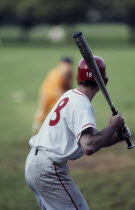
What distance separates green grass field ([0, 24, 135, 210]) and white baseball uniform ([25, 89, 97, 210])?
3026 mm

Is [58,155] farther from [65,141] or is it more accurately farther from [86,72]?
[86,72]

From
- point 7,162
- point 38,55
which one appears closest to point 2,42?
point 38,55

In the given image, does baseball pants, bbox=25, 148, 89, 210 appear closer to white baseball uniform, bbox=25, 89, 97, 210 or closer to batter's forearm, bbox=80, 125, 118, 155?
white baseball uniform, bbox=25, 89, 97, 210

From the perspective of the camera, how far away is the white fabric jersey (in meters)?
6.73

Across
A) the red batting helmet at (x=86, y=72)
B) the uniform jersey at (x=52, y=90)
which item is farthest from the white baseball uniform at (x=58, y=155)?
the uniform jersey at (x=52, y=90)

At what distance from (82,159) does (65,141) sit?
7.91m

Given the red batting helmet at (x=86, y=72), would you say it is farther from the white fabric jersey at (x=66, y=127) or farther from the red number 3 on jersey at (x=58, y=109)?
the red number 3 on jersey at (x=58, y=109)

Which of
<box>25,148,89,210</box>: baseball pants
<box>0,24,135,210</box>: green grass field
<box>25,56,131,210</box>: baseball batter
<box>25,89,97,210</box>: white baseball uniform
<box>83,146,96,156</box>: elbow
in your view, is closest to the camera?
<box>83,146,96,156</box>: elbow

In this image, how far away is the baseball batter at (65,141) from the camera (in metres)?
6.73

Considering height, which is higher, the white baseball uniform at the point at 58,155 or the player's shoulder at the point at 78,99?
the player's shoulder at the point at 78,99

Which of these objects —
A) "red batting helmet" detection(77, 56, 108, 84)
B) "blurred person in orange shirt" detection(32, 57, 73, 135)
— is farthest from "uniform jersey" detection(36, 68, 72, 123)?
"red batting helmet" detection(77, 56, 108, 84)

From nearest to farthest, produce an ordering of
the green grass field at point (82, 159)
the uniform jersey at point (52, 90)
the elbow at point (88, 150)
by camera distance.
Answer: the elbow at point (88, 150)
the green grass field at point (82, 159)
the uniform jersey at point (52, 90)

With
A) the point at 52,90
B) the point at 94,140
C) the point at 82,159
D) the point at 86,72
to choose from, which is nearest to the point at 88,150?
the point at 94,140

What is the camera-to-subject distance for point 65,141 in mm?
6879
